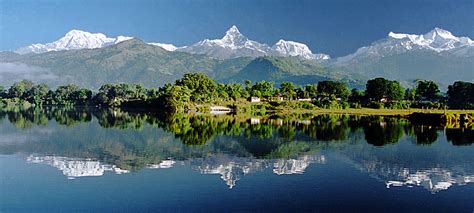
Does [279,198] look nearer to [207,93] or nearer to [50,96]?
[207,93]

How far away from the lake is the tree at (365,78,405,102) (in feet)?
323

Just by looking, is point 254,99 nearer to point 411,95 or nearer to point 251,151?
point 411,95

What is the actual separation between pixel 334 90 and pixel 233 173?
13617 cm

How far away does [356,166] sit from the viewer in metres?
32.8

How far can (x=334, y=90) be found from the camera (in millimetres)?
160500

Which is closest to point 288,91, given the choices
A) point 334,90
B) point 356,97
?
point 334,90

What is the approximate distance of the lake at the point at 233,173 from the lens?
2188 centimetres

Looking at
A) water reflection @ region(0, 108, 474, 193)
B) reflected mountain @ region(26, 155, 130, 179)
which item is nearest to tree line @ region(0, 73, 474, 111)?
water reflection @ region(0, 108, 474, 193)

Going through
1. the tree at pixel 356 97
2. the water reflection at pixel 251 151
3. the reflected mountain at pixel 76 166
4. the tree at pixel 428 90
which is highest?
the tree at pixel 428 90

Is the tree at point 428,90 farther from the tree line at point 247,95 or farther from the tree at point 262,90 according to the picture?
the tree at point 262,90

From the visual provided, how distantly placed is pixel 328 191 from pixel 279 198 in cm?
320

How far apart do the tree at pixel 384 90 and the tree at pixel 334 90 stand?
10.3 m

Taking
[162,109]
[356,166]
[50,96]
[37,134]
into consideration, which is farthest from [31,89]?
[356,166]

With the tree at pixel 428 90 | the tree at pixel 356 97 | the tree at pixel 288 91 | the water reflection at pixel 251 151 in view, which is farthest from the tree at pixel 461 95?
the water reflection at pixel 251 151
